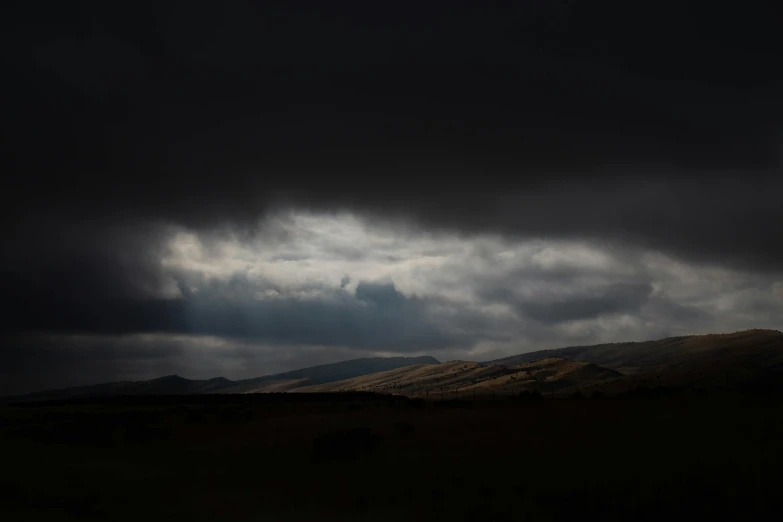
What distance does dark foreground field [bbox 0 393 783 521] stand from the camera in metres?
21.9

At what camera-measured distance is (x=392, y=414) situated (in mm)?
53062

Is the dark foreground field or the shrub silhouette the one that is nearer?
the dark foreground field

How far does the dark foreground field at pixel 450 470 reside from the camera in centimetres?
2191

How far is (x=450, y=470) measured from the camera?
28078 millimetres

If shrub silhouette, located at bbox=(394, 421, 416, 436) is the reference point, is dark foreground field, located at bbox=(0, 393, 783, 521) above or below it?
below

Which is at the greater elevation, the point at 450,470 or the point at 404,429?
the point at 404,429

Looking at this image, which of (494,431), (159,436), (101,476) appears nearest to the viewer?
(101,476)

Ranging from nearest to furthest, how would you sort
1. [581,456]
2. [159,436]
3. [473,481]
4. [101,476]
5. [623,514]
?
[623,514], [473,481], [581,456], [101,476], [159,436]

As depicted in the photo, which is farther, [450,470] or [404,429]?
[404,429]

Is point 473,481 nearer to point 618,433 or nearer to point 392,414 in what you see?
point 618,433

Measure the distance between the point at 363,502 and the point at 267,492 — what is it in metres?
5.14

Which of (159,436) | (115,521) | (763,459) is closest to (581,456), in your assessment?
(763,459)

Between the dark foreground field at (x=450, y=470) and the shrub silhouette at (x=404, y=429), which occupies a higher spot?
the shrub silhouette at (x=404, y=429)

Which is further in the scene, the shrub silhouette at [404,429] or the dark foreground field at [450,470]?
the shrub silhouette at [404,429]
